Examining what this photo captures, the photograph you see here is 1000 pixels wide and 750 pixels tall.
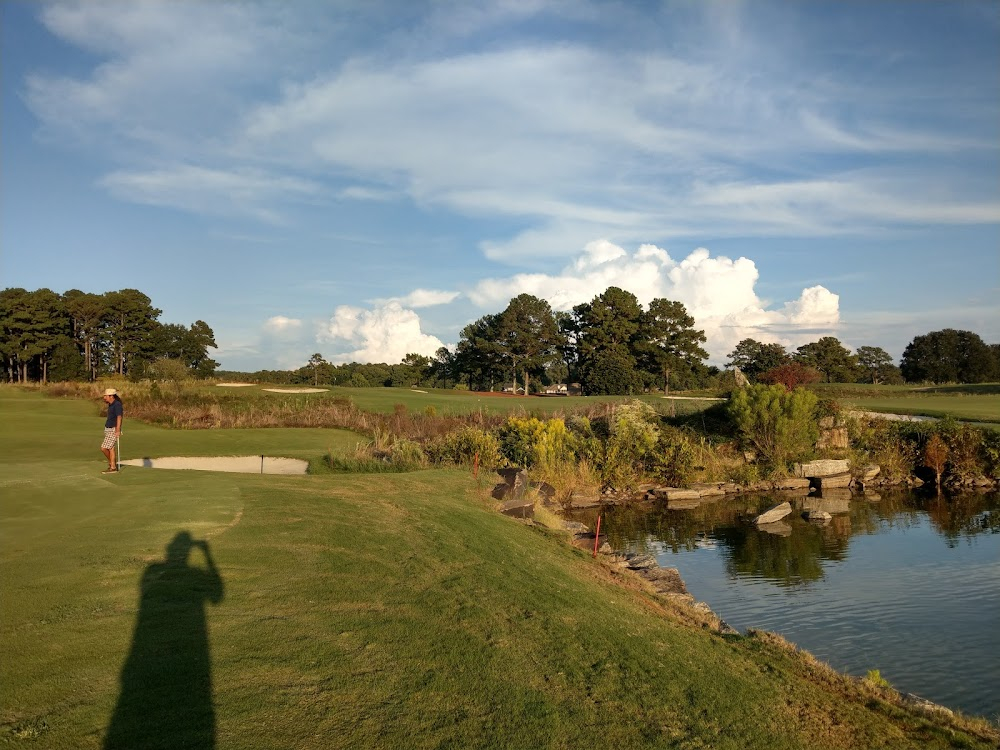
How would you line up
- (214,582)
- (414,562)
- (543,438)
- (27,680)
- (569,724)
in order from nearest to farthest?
(27,680) < (569,724) < (214,582) < (414,562) < (543,438)

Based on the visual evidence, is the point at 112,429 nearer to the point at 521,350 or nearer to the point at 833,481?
the point at 833,481

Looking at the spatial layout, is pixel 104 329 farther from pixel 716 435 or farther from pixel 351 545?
pixel 351 545

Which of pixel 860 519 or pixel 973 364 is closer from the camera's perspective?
pixel 860 519

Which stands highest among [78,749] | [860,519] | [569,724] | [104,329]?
[104,329]

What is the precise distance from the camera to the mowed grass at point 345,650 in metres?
4.90

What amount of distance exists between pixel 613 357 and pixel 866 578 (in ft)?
189

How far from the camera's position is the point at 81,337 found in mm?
76562

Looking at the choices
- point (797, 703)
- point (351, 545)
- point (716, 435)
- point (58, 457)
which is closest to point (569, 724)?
point (797, 703)

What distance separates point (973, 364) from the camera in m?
85.4

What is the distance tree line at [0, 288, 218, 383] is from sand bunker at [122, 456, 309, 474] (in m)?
49.0

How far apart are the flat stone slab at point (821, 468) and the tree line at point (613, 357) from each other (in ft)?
133

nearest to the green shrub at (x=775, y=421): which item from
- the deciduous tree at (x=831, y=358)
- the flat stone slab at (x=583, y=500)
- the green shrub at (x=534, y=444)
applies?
the flat stone slab at (x=583, y=500)

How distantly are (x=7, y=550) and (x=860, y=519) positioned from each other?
2063cm

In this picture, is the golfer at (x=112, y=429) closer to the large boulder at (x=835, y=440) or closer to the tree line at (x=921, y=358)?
the large boulder at (x=835, y=440)
